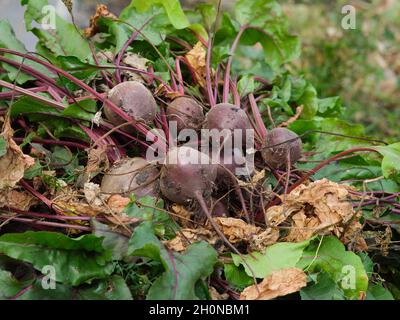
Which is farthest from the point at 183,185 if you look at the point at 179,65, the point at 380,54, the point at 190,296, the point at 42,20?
the point at 380,54

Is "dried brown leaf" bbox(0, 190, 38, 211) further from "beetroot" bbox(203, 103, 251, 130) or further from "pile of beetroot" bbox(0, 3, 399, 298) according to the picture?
"beetroot" bbox(203, 103, 251, 130)

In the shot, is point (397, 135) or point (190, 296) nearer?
point (190, 296)

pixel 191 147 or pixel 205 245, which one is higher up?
pixel 191 147

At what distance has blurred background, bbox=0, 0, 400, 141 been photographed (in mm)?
3191

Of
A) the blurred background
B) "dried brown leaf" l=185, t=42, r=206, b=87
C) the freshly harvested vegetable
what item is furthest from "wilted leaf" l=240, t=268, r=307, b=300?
the blurred background

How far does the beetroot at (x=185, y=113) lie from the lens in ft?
4.90

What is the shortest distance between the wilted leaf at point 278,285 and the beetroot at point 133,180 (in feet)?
1.18

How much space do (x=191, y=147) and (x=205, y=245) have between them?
0.28 meters

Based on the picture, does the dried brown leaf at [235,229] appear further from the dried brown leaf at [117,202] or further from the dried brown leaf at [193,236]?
the dried brown leaf at [117,202]

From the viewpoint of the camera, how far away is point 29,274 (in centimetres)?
128

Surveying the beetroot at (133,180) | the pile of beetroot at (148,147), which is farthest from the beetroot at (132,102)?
the beetroot at (133,180)

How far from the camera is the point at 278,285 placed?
1200 millimetres

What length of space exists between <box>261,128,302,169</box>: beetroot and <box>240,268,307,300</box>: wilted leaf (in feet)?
1.17

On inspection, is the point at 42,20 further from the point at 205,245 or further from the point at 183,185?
the point at 205,245
